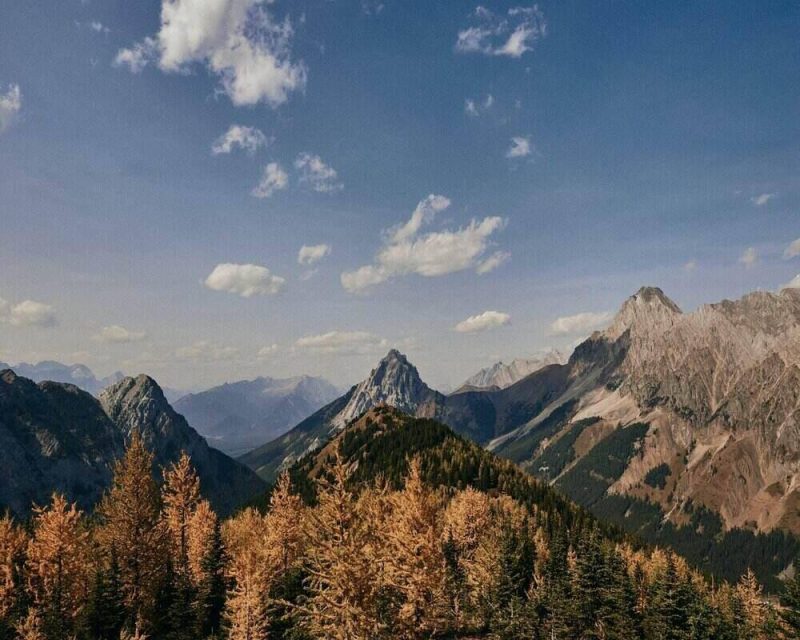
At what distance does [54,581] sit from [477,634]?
5006 centimetres

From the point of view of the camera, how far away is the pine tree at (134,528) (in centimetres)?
5275

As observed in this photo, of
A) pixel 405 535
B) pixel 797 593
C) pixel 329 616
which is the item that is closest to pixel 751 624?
pixel 797 593

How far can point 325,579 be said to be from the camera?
85.5 feet

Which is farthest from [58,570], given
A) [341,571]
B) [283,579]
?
[341,571]

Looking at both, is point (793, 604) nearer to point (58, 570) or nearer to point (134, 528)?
point (134, 528)

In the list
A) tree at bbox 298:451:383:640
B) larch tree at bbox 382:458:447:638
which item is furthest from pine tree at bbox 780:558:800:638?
tree at bbox 298:451:383:640

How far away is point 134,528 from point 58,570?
35.0ft

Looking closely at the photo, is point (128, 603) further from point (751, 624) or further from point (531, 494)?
point (531, 494)

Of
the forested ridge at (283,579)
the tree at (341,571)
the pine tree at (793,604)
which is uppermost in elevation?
the tree at (341,571)

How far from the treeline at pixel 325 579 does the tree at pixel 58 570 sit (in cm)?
15

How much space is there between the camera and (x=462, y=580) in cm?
6994

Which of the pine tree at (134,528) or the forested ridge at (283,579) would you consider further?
the pine tree at (134,528)

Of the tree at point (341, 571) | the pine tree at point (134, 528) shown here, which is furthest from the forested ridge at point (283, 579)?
the tree at point (341, 571)

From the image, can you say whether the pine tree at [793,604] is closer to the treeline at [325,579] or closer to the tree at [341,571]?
the treeline at [325,579]
